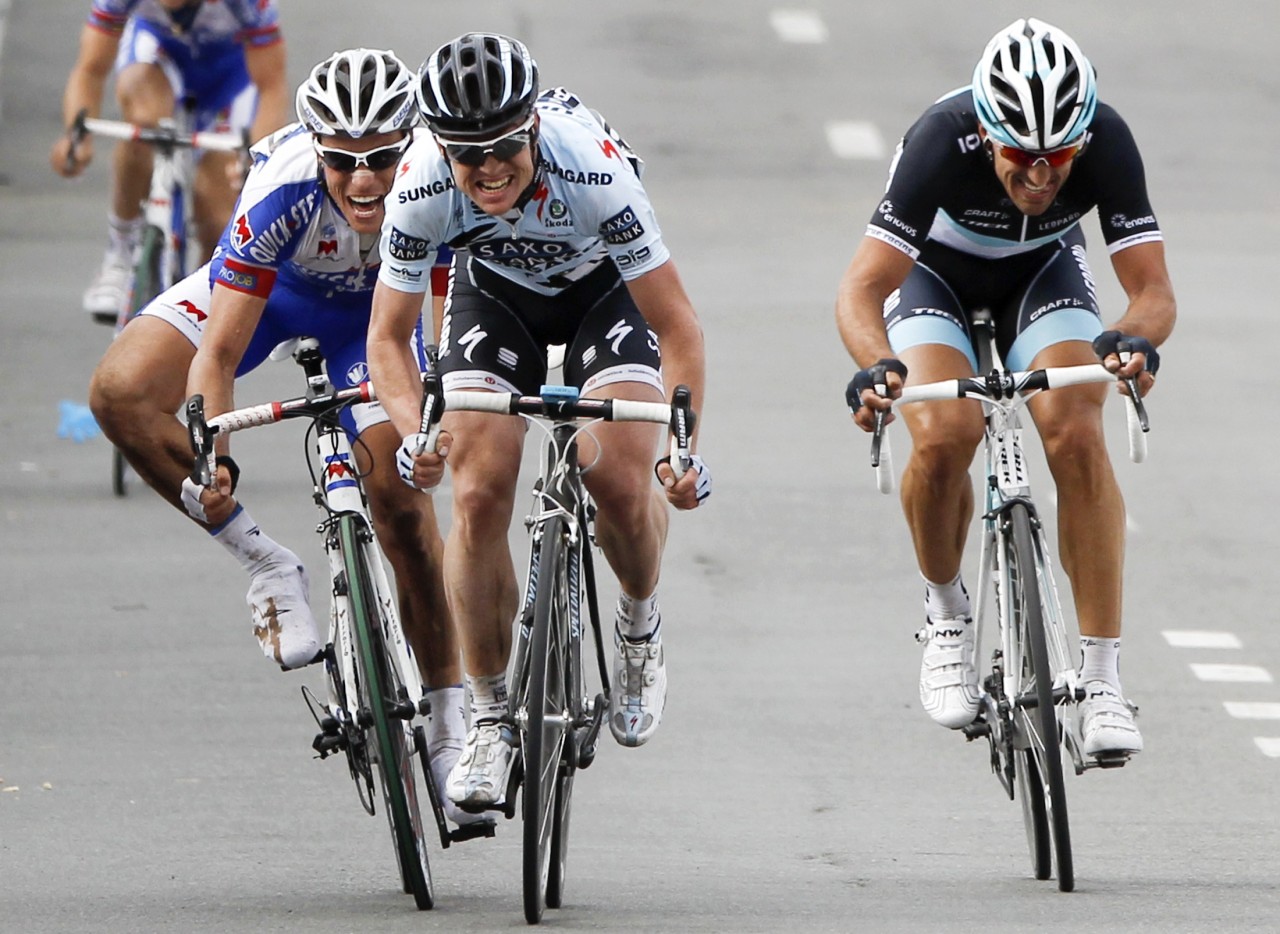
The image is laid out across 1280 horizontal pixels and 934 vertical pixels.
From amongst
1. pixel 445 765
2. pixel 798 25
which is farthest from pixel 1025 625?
pixel 798 25

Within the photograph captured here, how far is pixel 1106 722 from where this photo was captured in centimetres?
692

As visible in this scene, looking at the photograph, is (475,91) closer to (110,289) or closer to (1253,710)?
(1253,710)

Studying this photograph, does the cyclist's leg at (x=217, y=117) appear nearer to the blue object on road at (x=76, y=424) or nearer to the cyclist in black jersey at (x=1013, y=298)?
the blue object on road at (x=76, y=424)

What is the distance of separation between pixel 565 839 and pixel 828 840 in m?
1.35

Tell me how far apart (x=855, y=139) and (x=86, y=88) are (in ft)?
30.9

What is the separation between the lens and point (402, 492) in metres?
7.08

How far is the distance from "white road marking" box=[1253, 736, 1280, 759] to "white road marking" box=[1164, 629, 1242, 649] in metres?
1.30

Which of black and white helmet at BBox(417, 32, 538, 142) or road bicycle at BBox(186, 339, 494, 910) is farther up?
black and white helmet at BBox(417, 32, 538, 142)

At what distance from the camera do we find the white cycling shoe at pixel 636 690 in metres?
7.05

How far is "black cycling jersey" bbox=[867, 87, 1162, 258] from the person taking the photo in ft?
22.9

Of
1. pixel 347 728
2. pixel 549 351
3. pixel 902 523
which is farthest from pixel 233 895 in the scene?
pixel 902 523

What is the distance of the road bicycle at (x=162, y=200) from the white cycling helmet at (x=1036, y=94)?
18.2 ft

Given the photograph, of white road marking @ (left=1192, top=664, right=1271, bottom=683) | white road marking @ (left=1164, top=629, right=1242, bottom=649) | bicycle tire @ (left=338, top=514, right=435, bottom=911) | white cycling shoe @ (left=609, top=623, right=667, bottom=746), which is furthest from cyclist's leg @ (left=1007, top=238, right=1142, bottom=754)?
white road marking @ (left=1164, top=629, right=1242, bottom=649)

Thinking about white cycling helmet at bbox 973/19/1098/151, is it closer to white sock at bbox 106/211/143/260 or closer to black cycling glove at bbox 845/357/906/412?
black cycling glove at bbox 845/357/906/412
